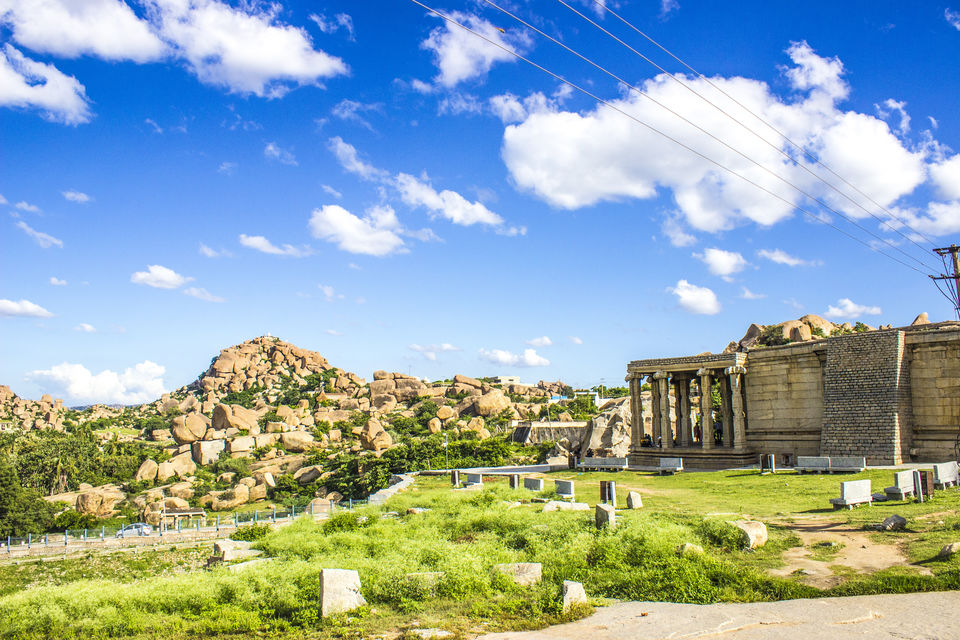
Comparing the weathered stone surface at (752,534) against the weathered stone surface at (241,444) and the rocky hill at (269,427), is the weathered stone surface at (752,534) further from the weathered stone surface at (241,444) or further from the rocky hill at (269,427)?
the weathered stone surface at (241,444)

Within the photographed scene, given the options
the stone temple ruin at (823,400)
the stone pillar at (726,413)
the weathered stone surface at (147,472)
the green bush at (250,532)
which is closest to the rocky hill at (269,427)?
the weathered stone surface at (147,472)

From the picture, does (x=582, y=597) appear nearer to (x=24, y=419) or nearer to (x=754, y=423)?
(x=754, y=423)

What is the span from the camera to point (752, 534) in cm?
1194

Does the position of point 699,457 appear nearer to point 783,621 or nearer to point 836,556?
point 836,556

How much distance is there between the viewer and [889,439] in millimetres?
25953

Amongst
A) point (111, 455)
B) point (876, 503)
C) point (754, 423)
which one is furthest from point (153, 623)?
point (111, 455)

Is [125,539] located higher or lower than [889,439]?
lower

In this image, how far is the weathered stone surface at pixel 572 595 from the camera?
29.3ft

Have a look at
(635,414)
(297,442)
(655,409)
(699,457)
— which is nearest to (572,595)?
(699,457)

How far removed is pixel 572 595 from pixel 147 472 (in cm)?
6616

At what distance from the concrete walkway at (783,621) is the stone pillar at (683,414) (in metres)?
30.8

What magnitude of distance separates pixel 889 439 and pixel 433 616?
24.2m

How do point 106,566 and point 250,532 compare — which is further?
point 106,566

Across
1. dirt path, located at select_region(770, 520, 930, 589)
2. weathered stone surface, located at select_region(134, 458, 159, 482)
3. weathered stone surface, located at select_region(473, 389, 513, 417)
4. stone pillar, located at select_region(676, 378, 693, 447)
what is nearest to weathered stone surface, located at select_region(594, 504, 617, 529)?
dirt path, located at select_region(770, 520, 930, 589)
